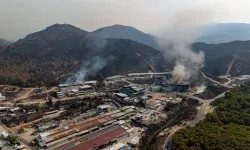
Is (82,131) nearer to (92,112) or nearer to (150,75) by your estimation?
(92,112)

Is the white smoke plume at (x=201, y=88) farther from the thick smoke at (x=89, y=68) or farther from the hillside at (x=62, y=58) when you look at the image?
the thick smoke at (x=89, y=68)

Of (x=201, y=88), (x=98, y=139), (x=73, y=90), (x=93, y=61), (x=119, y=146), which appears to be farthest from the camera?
(x=93, y=61)

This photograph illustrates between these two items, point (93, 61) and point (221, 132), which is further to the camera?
point (93, 61)

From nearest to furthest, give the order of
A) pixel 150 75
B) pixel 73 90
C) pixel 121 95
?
pixel 121 95 → pixel 73 90 → pixel 150 75

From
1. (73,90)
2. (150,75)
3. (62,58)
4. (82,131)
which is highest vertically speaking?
(62,58)

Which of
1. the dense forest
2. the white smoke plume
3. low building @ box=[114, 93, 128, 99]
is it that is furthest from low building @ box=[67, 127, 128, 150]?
the white smoke plume

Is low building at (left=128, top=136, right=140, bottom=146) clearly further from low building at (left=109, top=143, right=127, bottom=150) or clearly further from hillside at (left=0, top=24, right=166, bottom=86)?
hillside at (left=0, top=24, right=166, bottom=86)

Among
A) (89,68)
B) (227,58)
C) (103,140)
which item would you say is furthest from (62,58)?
(227,58)

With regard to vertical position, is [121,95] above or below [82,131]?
above
